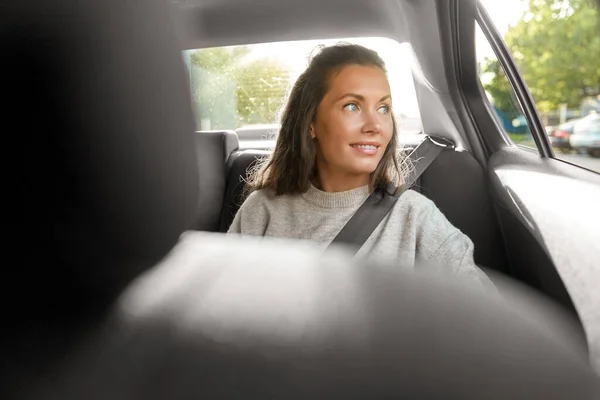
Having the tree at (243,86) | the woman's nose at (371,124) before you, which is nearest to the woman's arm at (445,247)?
the woman's nose at (371,124)

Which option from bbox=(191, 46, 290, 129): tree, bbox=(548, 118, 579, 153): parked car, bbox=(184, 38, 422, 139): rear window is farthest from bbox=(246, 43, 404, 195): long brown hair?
bbox=(548, 118, 579, 153): parked car

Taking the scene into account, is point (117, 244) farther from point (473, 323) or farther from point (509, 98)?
point (509, 98)

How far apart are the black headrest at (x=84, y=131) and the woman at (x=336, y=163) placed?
1066mm

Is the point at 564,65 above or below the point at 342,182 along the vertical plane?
above

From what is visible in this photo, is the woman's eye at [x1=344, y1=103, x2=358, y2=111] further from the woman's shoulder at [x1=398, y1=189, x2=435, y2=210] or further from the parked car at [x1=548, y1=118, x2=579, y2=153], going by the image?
the parked car at [x1=548, y1=118, x2=579, y2=153]

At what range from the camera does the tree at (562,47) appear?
0.91 metres

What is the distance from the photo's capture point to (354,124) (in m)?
1.42

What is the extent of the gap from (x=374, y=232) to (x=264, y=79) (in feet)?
2.50

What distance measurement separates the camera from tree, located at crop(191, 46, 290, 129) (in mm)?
1836

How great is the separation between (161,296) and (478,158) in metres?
1.51

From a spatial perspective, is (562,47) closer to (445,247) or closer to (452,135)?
(445,247)

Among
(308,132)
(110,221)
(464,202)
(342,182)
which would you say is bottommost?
(464,202)

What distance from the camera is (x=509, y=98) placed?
5.08ft

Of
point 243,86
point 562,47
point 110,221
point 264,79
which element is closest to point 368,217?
point 562,47
